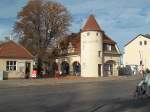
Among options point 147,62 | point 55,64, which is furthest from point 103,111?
point 147,62

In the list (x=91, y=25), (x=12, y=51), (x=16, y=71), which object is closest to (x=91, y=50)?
(x=91, y=25)

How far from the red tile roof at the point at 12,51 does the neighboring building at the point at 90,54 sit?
14.3 m

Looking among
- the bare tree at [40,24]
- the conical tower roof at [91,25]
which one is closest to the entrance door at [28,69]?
the bare tree at [40,24]

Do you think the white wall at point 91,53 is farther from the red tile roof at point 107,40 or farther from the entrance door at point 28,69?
the entrance door at point 28,69

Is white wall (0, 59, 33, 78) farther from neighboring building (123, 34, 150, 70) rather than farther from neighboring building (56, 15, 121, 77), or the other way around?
neighboring building (123, 34, 150, 70)

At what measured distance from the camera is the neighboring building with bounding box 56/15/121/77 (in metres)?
66.9

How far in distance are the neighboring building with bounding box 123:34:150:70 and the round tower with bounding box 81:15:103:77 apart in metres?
25.0

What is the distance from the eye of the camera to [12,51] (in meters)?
55.2

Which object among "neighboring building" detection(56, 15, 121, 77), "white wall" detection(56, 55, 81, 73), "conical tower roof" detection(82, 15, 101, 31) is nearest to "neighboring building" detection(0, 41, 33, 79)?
"neighboring building" detection(56, 15, 121, 77)

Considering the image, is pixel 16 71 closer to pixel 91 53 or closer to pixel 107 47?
pixel 91 53

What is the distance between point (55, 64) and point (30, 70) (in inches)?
898

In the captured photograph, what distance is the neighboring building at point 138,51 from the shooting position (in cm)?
9188

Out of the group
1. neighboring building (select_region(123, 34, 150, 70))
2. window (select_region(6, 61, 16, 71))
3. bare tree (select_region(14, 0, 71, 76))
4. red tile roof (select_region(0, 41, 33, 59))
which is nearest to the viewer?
window (select_region(6, 61, 16, 71))

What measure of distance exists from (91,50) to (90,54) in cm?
73
